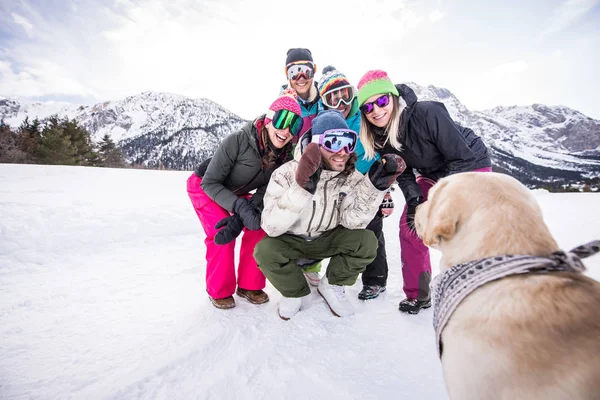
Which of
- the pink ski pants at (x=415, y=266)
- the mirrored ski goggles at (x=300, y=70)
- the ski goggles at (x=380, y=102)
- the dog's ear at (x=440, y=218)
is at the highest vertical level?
the mirrored ski goggles at (x=300, y=70)

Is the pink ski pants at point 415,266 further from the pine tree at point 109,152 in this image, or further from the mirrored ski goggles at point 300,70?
the pine tree at point 109,152

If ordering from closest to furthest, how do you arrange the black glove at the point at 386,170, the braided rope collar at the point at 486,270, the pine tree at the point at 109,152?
the braided rope collar at the point at 486,270 < the black glove at the point at 386,170 < the pine tree at the point at 109,152

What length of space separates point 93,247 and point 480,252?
4573 millimetres

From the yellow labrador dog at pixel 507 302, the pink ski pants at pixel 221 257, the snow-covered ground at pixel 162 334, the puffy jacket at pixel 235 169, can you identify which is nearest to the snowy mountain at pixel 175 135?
the snow-covered ground at pixel 162 334

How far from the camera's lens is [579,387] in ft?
2.61

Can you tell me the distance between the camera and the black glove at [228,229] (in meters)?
2.46

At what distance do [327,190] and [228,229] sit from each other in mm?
937

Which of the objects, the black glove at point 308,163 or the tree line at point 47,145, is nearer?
the black glove at point 308,163

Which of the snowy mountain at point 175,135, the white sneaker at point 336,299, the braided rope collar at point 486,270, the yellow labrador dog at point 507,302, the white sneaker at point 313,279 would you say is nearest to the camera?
the yellow labrador dog at point 507,302

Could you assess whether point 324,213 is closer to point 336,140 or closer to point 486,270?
point 336,140

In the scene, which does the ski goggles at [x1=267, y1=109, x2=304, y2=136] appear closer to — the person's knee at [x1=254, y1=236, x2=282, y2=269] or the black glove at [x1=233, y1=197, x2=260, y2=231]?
the black glove at [x1=233, y1=197, x2=260, y2=231]

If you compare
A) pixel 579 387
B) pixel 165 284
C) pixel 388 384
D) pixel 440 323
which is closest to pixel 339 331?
pixel 388 384

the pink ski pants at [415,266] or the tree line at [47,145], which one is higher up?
the pink ski pants at [415,266]

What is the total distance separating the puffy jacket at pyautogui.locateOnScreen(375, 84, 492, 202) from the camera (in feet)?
7.71
